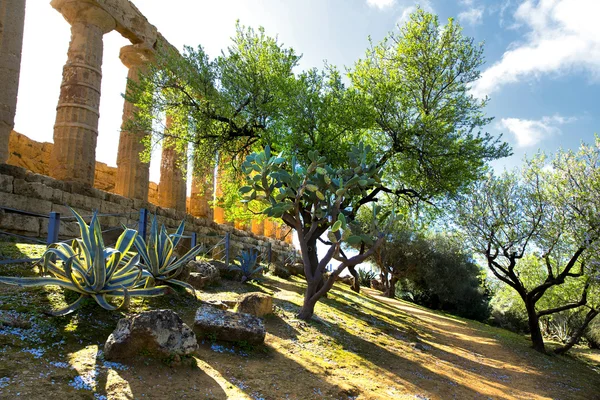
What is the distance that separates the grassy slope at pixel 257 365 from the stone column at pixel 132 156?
8.54 metres

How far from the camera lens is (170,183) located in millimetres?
18641

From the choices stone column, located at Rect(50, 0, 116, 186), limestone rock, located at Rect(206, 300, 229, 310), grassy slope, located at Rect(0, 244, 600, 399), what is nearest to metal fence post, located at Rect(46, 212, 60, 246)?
grassy slope, located at Rect(0, 244, 600, 399)

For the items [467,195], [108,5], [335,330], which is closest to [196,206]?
[108,5]

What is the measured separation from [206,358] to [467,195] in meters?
12.8

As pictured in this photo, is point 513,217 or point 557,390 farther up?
point 513,217

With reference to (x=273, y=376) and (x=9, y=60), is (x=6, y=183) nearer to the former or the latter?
(x=9, y=60)

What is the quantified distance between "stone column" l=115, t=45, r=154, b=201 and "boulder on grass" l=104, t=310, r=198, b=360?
12.8 meters

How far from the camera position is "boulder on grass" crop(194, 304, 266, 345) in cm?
536

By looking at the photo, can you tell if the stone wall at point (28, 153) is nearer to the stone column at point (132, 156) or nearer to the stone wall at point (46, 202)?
the stone column at point (132, 156)

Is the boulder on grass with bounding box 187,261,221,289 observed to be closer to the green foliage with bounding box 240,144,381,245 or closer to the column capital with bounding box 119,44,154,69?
the green foliage with bounding box 240,144,381,245

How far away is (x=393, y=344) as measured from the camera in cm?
872

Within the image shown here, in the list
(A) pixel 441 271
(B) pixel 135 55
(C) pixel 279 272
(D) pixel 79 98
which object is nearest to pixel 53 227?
(D) pixel 79 98

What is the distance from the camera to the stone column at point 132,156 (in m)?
16.1

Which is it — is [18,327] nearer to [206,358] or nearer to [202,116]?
[206,358]
